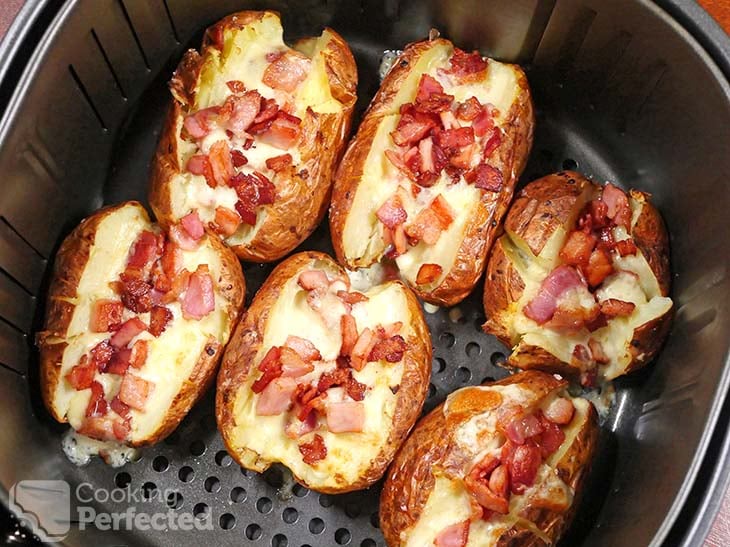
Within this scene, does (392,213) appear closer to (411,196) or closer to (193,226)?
(411,196)

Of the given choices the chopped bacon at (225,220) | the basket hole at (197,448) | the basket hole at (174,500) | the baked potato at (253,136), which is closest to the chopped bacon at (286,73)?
the baked potato at (253,136)

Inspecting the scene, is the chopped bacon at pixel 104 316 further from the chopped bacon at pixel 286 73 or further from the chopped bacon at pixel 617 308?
the chopped bacon at pixel 617 308

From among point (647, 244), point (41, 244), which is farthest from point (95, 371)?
point (647, 244)

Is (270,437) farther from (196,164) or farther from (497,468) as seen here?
(196,164)

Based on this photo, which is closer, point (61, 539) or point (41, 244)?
point (61, 539)

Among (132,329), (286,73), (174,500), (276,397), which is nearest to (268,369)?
(276,397)

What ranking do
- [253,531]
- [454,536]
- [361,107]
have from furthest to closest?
[361,107] < [253,531] < [454,536]
